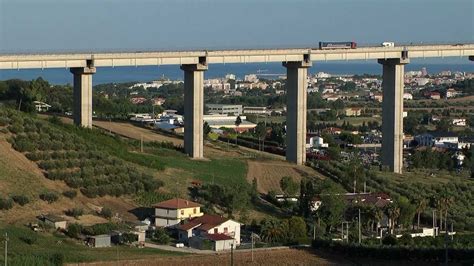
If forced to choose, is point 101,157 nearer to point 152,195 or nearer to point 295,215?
point 152,195

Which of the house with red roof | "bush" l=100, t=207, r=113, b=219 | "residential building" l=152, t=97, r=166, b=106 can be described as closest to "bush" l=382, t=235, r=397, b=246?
the house with red roof

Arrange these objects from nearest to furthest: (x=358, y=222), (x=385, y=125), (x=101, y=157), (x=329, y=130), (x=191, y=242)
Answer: (x=191, y=242)
(x=358, y=222)
(x=101, y=157)
(x=385, y=125)
(x=329, y=130)

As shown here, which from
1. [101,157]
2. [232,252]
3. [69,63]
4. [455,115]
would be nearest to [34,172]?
[101,157]

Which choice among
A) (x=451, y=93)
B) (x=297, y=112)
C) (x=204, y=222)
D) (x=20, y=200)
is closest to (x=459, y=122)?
(x=451, y=93)

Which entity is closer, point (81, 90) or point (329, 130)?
point (81, 90)

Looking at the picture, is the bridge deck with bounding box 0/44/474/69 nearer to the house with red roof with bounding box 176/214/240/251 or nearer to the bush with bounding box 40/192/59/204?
the bush with bounding box 40/192/59/204

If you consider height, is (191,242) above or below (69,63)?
below

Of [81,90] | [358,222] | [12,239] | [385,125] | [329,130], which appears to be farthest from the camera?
[329,130]
